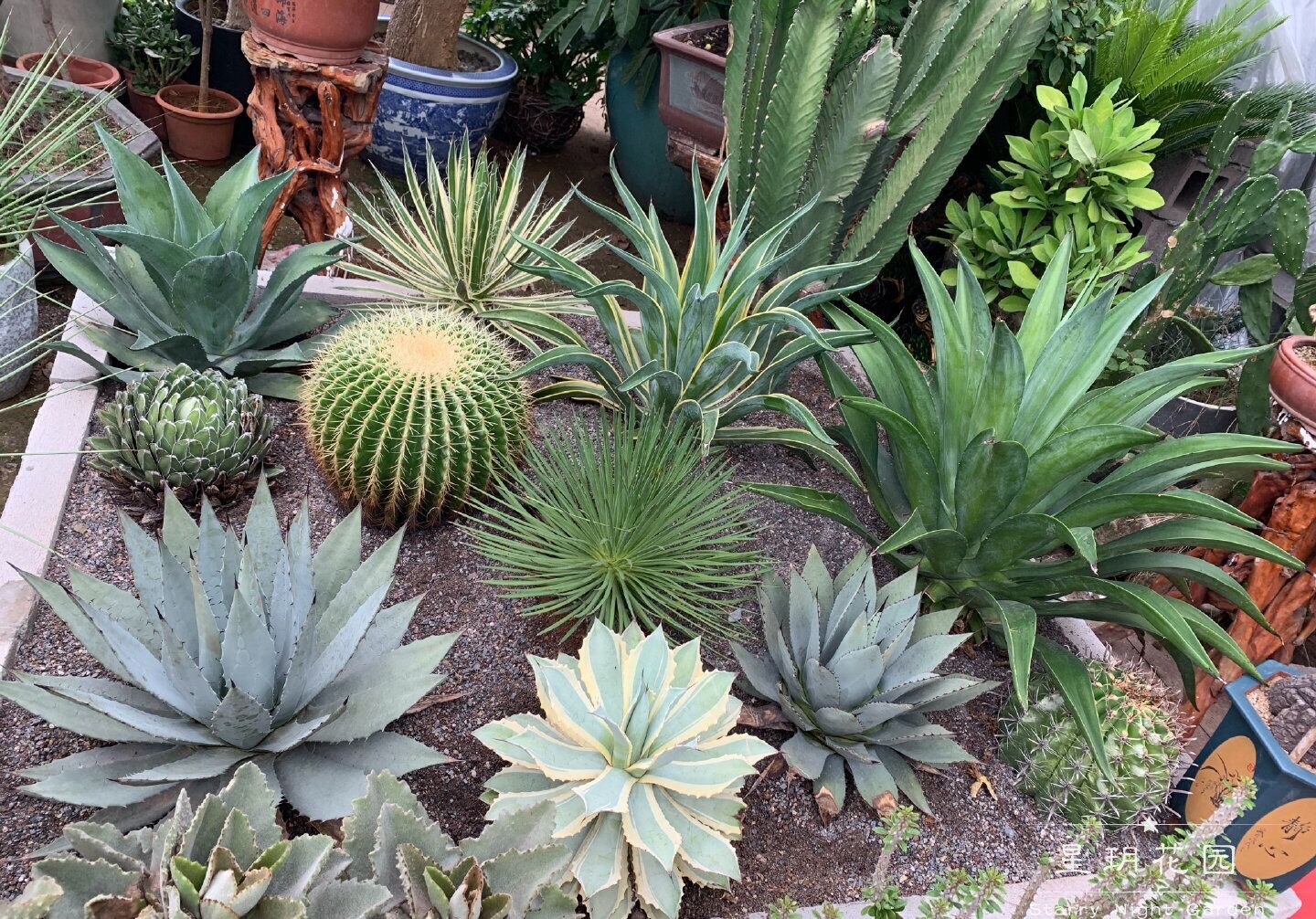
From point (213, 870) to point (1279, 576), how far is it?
2.04 metres

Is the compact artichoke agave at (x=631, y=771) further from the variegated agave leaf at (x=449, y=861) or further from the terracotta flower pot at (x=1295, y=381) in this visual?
the terracotta flower pot at (x=1295, y=381)

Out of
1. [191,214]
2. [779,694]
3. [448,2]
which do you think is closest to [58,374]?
[191,214]

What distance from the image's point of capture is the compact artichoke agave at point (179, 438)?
1787mm

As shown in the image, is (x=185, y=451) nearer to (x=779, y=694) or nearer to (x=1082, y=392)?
(x=779, y=694)

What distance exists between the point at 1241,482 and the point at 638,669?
1.72 meters

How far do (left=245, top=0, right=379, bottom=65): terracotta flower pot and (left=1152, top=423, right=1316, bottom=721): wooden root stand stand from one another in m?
2.43

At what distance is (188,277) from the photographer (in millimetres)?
1921

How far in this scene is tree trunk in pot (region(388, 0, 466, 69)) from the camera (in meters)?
3.58

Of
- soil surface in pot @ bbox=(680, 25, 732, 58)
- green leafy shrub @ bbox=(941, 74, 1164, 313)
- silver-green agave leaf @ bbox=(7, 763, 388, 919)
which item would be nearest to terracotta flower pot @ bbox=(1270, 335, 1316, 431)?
green leafy shrub @ bbox=(941, 74, 1164, 313)

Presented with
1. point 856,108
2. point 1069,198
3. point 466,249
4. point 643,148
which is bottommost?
point 643,148

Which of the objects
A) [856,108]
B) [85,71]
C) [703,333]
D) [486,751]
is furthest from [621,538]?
[85,71]

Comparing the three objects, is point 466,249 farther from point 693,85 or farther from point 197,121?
point 197,121

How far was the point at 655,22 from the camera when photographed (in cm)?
369

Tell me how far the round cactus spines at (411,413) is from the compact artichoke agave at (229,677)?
262 millimetres
